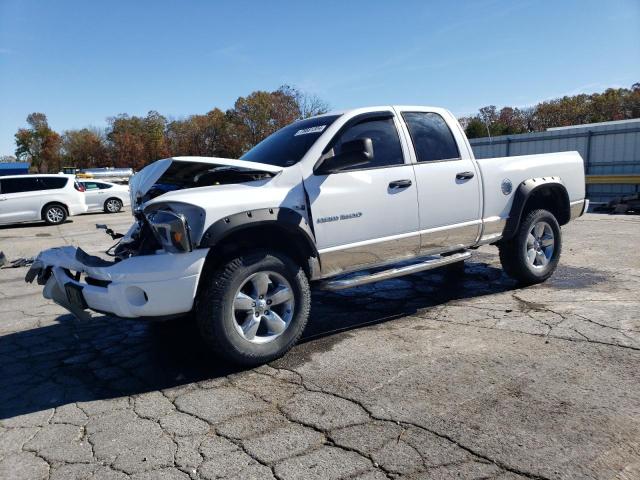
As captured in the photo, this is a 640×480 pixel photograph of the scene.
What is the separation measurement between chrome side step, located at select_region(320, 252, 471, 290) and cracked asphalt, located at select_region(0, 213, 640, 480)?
0.51 m

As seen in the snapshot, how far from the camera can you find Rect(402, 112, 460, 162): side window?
507 centimetres

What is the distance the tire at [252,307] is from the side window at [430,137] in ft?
6.01

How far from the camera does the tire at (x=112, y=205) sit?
2145cm

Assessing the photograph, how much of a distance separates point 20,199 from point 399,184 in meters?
15.7

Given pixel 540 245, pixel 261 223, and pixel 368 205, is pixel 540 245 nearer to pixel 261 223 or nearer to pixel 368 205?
pixel 368 205

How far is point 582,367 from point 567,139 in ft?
63.1

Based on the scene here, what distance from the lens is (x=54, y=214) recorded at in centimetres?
1728

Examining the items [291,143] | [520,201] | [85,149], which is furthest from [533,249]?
[85,149]

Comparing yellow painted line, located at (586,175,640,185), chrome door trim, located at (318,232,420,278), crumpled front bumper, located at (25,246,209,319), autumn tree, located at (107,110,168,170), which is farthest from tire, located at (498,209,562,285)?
autumn tree, located at (107,110,168,170)

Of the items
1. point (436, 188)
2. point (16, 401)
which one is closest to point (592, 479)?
point (436, 188)

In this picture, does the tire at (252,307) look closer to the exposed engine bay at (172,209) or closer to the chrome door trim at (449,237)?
the exposed engine bay at (172,209)

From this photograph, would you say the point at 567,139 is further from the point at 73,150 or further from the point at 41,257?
the point at 73,150

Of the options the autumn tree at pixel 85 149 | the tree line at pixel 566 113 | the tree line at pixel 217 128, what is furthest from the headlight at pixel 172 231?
the autumn tree at pixel 85 149

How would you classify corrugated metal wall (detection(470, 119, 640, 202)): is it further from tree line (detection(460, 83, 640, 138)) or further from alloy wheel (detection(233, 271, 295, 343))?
tree line (detection(460, 83, 640, 138))
